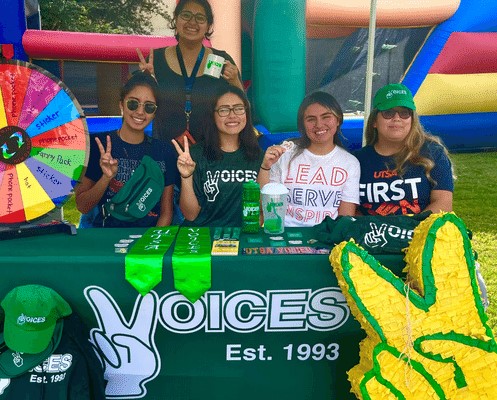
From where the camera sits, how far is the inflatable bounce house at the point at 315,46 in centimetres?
278

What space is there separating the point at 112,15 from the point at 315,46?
124 cm

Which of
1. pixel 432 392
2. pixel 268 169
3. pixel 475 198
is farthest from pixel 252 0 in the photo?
pixel 475 198

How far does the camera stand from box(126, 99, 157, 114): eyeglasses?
2354mm

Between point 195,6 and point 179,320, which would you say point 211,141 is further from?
point 179,320

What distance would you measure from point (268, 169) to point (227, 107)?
347mm

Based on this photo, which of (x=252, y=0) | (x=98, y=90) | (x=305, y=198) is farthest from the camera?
(x=98, y=90)

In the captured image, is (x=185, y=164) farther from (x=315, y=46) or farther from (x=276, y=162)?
(x=315, y=46)

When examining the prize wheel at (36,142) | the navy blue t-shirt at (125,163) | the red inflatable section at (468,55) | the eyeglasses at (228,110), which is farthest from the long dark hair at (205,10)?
the red inflatable section at (468,55)

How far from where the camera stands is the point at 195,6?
2.57 meters

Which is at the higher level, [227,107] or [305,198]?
[227,107]

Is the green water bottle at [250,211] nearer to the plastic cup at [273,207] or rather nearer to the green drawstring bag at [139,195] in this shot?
the plastic cup at [273,207]

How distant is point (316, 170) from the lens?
2.28 metres

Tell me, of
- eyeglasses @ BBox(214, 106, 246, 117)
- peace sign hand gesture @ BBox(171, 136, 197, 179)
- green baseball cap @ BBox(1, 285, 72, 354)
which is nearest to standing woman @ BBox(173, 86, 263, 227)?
eyeglasses @ BBox(214, 106, 246, 117)

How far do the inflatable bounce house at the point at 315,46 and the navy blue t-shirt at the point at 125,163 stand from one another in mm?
371
